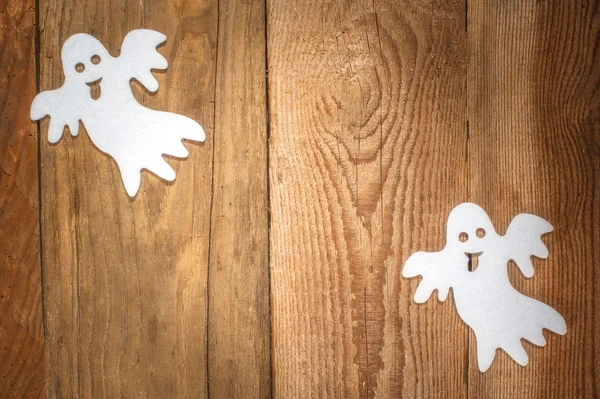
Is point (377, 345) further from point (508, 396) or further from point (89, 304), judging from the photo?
point (89, 304)

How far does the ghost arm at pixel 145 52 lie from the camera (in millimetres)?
1059

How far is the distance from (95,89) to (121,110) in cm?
7

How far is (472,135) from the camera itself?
3.57ft

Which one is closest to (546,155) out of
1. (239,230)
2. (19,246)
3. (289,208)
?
(289,208)

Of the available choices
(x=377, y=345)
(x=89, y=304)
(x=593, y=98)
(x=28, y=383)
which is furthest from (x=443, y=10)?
(x=28, y=383)

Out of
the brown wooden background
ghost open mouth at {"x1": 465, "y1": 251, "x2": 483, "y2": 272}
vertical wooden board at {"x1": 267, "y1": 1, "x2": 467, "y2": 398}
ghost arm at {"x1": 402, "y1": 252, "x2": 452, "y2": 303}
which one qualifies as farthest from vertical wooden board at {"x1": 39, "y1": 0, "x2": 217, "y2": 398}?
ghost open mouth at {"x1": 465, "y1": 251, "x2": 483, "y2": 272}

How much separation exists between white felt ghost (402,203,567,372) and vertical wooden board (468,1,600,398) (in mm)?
19

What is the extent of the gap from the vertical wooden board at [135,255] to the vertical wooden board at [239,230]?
0.07 ft

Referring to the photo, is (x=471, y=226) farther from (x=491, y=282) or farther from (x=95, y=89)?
(x=95, y=89)

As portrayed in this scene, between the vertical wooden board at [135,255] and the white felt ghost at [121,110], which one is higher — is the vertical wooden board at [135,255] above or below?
below

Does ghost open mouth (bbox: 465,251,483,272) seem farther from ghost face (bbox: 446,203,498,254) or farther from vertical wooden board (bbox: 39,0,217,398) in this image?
vertical wooden board (bbox: 39,0,217,398)

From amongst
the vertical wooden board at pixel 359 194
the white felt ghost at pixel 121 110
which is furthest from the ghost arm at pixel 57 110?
the vertical wooden board at pixel 359 194

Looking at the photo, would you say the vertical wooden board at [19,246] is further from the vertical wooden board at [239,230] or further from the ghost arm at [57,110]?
the vertical wooden board at [239,230]

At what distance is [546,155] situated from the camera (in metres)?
1.08
